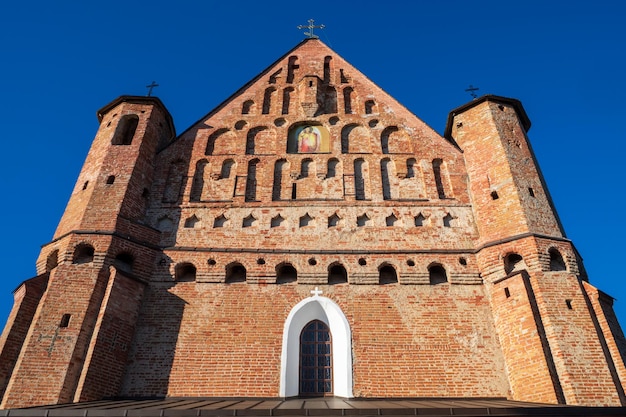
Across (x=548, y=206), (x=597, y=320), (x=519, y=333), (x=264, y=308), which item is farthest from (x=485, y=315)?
(x=264, y=308)

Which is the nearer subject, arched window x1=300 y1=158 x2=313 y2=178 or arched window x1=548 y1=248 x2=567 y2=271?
arched window x1=548 y1=248 x2=567 y2=271

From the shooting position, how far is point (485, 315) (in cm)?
1308

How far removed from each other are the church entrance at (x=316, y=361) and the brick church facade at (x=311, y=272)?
4 centimetres

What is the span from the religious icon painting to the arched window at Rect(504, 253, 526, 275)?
278 inches

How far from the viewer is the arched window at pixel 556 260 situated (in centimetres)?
1334

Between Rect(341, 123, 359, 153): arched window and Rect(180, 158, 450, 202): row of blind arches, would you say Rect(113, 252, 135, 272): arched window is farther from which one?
Rect(341, 123, 359, 153): arched window

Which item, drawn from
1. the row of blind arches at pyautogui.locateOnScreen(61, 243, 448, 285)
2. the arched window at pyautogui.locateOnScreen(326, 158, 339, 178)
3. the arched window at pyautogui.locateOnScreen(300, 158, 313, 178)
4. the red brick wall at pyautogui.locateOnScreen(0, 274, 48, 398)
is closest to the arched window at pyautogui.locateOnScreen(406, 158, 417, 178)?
the arched window at pyautogui.locateOnScreen(326, 158, 339, 178)

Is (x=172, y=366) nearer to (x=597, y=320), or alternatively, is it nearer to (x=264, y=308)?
(x=264, y=308)

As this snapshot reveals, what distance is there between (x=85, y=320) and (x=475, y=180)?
12039 mm

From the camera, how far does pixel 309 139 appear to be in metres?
17.8

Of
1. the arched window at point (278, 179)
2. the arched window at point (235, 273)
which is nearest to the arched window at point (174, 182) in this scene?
the arched window at point (278, 179)

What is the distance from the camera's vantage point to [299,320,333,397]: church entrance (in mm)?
12352

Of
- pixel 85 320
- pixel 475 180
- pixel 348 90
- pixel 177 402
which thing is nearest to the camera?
pixel 177 402

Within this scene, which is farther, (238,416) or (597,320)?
(597,320)
